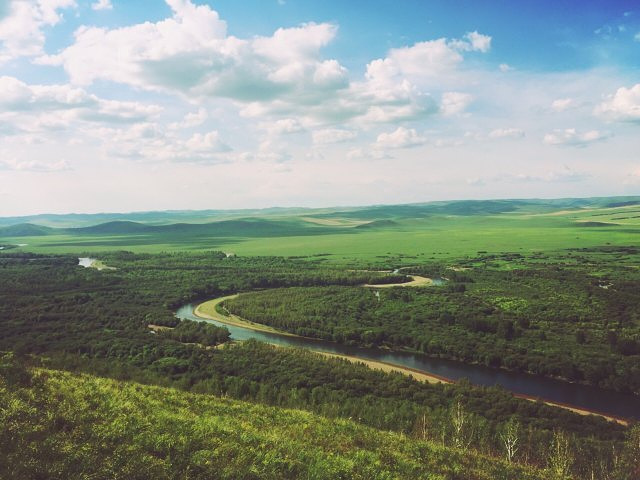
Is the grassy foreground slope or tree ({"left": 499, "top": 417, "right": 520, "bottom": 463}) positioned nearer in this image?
the grassy foreground slope

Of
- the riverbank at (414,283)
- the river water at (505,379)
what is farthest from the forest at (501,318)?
the riverbank at (414,283)

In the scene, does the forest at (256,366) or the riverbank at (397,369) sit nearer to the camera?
the forest at (256,366)

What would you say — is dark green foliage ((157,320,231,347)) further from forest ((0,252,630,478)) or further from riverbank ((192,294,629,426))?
riverbank ((192,294,629,426))

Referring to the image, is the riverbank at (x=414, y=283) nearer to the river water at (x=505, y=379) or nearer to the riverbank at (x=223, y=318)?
the riverbank at (x=223, y=318)

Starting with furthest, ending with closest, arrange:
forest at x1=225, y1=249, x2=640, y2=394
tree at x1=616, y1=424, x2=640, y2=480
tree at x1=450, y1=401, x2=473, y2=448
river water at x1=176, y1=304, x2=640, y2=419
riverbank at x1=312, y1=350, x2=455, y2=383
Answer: forest at x1=225, y1=249, x2=640, y2=394
riverbank at x1=312, y1=350, x2=455, y2=383
river water at x1=176, y1=304, x2=640, y2=419
tree at x1=450, y1=401, x2=473, y2=448
tree at x1=616, y1=424, x2=640, y2=480

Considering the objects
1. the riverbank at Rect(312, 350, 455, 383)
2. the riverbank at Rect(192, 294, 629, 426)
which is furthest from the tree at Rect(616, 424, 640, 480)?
the riverbank at Rect(312, 350, 455, 383)

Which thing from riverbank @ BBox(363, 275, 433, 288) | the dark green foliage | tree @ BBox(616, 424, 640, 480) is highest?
tree @ BBox(616, 424, 640, 480)

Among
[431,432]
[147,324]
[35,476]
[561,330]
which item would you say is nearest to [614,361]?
[561,330]
